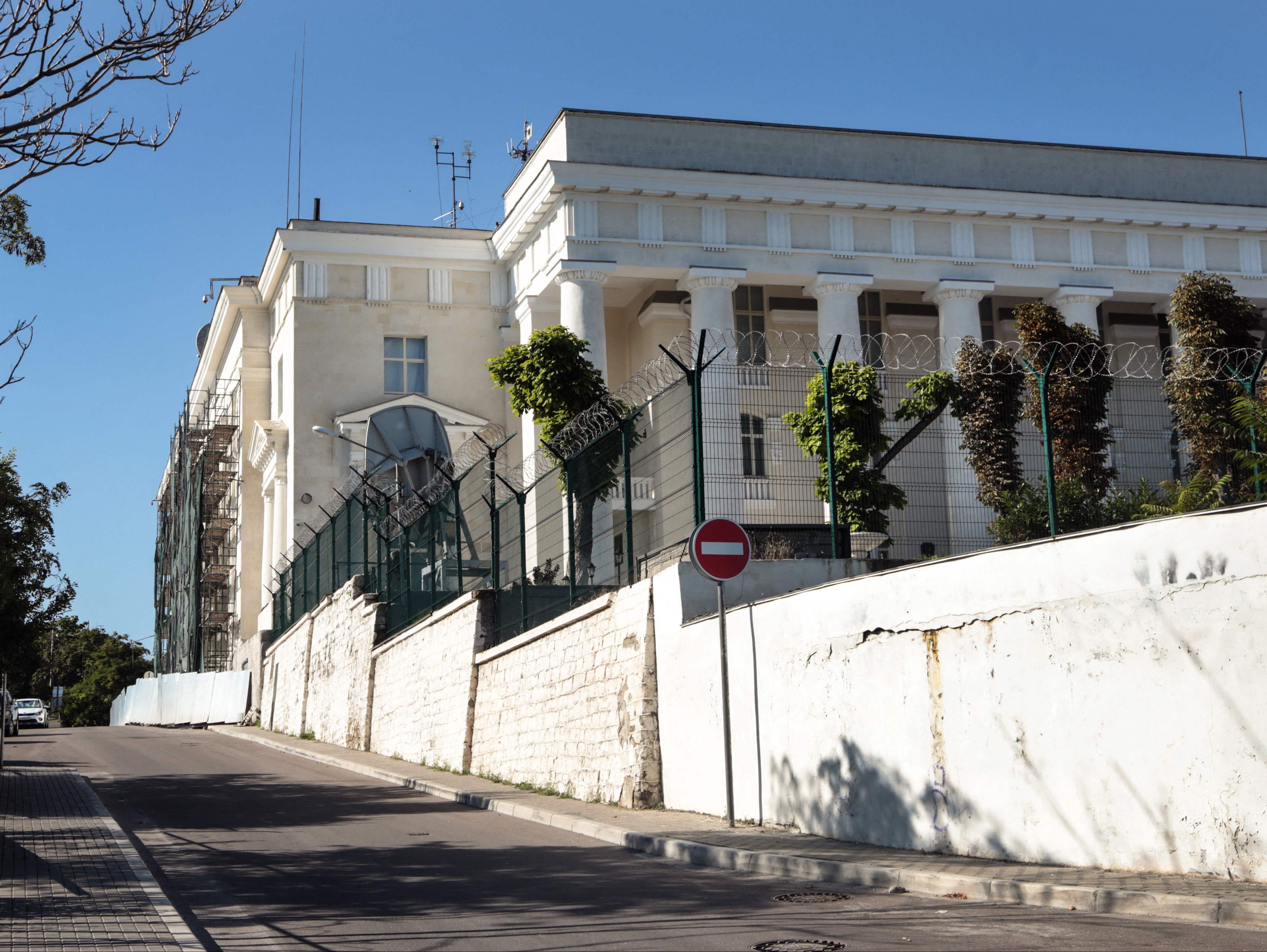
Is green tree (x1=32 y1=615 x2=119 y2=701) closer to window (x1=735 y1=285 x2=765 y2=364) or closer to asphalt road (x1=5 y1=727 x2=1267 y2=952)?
window (x1=735 y1=285 x2=765 y2=364)

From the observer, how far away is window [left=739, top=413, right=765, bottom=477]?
763 inches

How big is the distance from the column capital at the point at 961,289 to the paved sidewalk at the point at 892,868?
29146mm

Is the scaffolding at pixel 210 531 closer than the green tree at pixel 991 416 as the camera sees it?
No

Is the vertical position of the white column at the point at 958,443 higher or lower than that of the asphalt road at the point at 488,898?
higher

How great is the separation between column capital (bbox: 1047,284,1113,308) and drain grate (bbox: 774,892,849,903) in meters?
36.5

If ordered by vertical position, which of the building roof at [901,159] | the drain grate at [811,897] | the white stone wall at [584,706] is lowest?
the drain grate at [811,897]

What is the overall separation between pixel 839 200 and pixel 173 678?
31.7m

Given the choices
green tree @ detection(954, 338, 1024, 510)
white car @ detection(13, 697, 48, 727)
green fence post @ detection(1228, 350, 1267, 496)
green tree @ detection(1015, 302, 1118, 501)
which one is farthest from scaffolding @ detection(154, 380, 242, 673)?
green fence post @ detection(1228, 350, 1267, 496)

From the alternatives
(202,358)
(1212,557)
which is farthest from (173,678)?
(1212,557)

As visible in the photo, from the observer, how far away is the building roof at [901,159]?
4112 cm

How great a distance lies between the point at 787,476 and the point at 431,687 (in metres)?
6.95

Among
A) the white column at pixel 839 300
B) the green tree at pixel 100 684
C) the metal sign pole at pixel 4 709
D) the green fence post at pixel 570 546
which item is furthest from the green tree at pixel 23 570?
the green tree at pixel 100 684

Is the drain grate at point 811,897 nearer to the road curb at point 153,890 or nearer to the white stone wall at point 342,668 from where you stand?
the road curb at point 153,890

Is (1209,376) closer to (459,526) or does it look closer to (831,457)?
(831,457)
